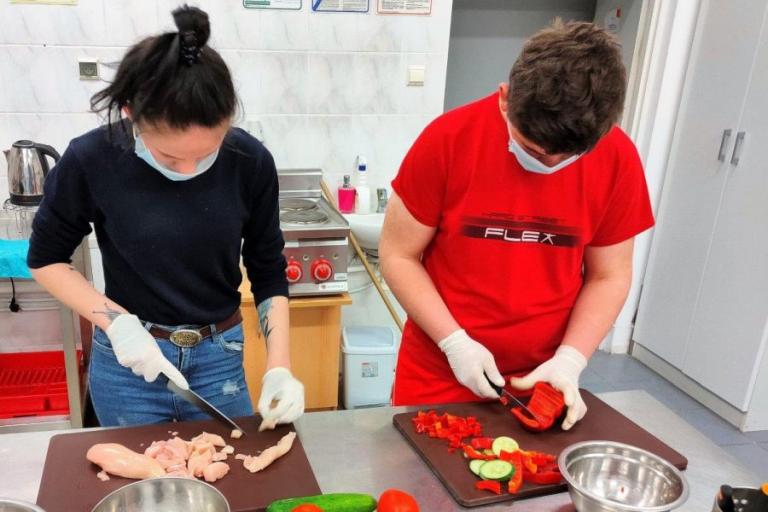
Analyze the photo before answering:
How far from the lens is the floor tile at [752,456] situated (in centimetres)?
271

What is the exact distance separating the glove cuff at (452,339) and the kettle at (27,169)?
1822 millimetres

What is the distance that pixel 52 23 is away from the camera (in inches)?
106

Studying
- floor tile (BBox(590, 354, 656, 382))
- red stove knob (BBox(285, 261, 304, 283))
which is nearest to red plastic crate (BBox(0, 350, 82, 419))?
red stove knob (BBox(285, 261, 304, 283))

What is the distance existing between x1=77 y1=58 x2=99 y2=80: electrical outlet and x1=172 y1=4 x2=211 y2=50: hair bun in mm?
2025

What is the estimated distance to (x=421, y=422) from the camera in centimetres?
131

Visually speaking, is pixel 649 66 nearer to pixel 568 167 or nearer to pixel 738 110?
pixel 738 110

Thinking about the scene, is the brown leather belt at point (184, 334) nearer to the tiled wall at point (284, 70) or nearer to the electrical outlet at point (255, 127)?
the tiled wall at point (284, 70)

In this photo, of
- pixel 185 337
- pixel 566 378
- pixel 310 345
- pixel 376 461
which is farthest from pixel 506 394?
pixel 310 345

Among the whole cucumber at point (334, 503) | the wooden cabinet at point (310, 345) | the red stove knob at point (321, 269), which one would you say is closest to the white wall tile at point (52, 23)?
the wooden cabinet at point (310, 345)

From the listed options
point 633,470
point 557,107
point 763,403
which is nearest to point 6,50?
point 557,107

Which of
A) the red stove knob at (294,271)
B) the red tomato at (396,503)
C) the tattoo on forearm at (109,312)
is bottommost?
the red stove knob at (294,271)

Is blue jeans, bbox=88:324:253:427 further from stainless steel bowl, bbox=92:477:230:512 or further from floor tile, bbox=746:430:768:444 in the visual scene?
floor tile, bbox=746:430:768:444

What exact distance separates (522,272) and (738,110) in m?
2.24

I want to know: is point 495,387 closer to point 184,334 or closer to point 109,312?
point 184,334
